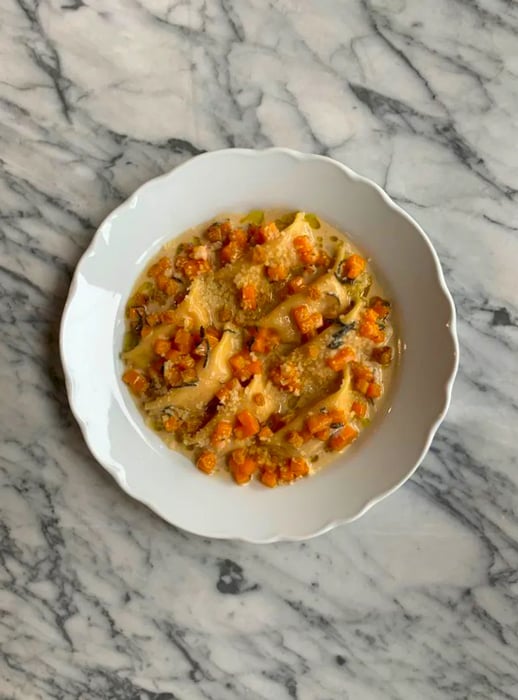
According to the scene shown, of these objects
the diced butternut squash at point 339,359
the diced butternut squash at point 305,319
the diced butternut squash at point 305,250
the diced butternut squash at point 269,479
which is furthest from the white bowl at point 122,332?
the diced butternut squash at point 305,319

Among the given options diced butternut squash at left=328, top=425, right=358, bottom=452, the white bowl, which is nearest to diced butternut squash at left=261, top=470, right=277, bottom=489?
the white bowl

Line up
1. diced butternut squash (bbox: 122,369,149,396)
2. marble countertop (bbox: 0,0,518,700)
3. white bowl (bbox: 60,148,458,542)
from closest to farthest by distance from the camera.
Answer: white bowl (bbox: 60,148,458,542), diced butternut squash (bbox: 122,369,149,396), marble countertop (bbox: 0,0,518,700)

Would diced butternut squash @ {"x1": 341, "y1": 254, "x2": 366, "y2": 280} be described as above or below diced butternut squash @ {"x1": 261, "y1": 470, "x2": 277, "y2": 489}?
above

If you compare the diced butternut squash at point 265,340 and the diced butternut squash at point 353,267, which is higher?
the diced butternut squash at point 353,267

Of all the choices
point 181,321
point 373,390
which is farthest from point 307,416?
point 181,321

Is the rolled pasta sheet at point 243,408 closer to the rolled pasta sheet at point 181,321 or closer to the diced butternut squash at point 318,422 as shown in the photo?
the diced butternut squash at point 318,422

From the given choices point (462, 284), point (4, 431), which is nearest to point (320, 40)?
point (462, 284)

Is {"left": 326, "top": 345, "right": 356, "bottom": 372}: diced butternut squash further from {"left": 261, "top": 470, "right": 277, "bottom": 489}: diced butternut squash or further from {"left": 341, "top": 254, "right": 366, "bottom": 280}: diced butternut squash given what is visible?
{"left": 261, "top": 470, "right": 277, "bottom": 489}: diced butternut squash
